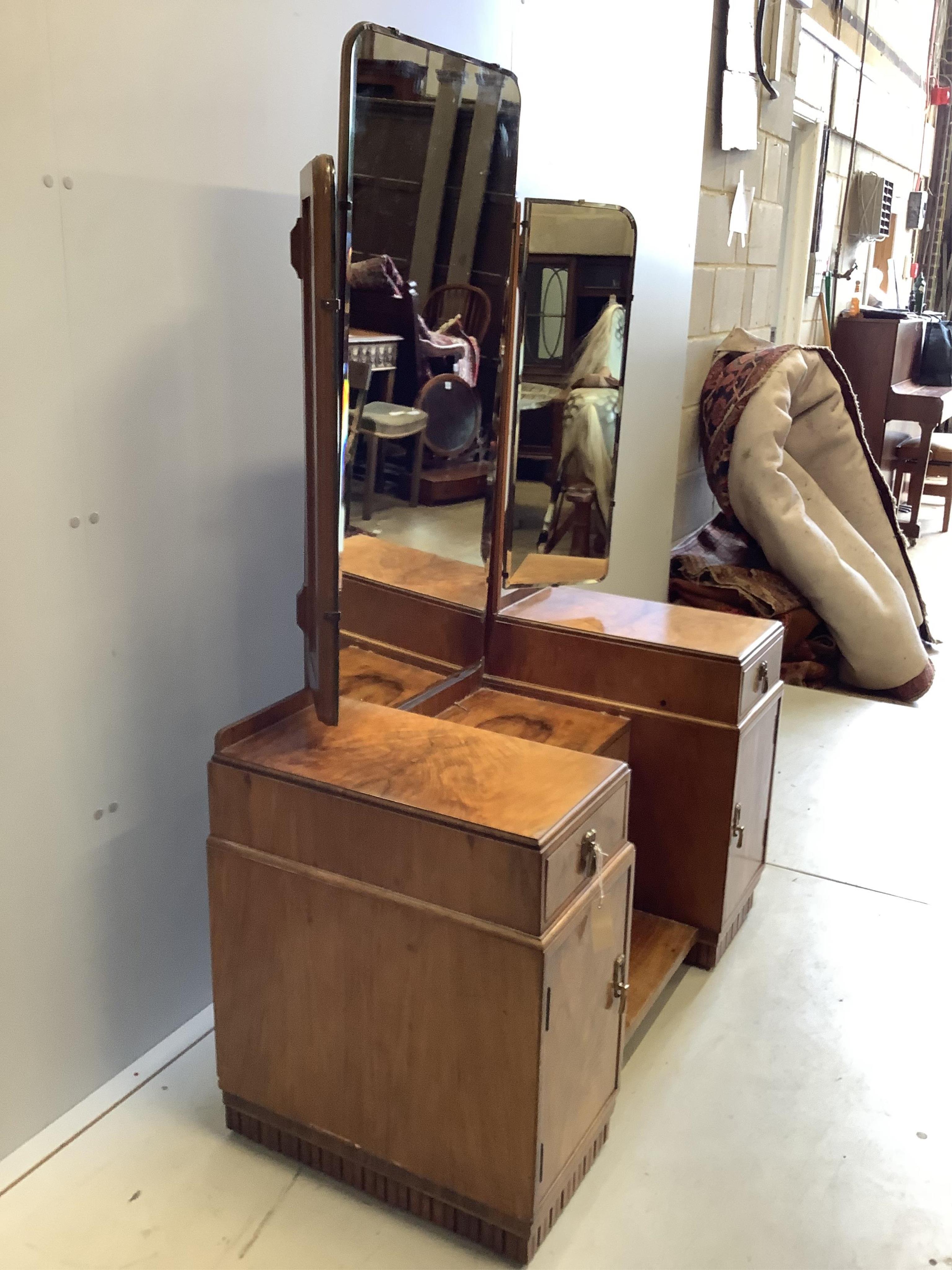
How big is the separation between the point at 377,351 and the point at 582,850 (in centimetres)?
72

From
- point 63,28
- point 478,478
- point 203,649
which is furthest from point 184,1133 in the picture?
point 63,28

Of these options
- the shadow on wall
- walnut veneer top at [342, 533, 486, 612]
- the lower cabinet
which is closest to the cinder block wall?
walnut veneer top at [342, 533, 486, 612]

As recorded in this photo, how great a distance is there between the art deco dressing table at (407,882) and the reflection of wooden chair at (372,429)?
6 cm

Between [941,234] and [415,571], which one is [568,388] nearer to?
[415,571]

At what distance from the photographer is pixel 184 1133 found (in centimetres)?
150

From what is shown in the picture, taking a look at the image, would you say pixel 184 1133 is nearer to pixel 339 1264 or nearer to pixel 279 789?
pixel 339 1264

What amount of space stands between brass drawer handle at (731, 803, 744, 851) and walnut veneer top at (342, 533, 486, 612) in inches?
22.1

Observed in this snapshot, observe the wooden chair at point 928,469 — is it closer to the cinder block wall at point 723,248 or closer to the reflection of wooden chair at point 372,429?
the cinder block wall at point 723,248

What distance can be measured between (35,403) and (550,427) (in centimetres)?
92

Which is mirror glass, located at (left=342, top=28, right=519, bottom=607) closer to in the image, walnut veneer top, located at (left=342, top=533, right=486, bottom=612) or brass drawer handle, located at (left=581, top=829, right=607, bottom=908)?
walnut veneer top, located at (left=342, top=533, right=486, bottom=612)

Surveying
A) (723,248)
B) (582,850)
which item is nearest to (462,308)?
(582,850)

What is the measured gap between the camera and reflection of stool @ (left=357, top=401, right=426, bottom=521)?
146cm

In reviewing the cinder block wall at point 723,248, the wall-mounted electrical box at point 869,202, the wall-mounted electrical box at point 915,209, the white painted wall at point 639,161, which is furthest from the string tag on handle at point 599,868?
the wall-mounted electrical box at point 915,209

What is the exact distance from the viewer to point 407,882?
49.1 inches
